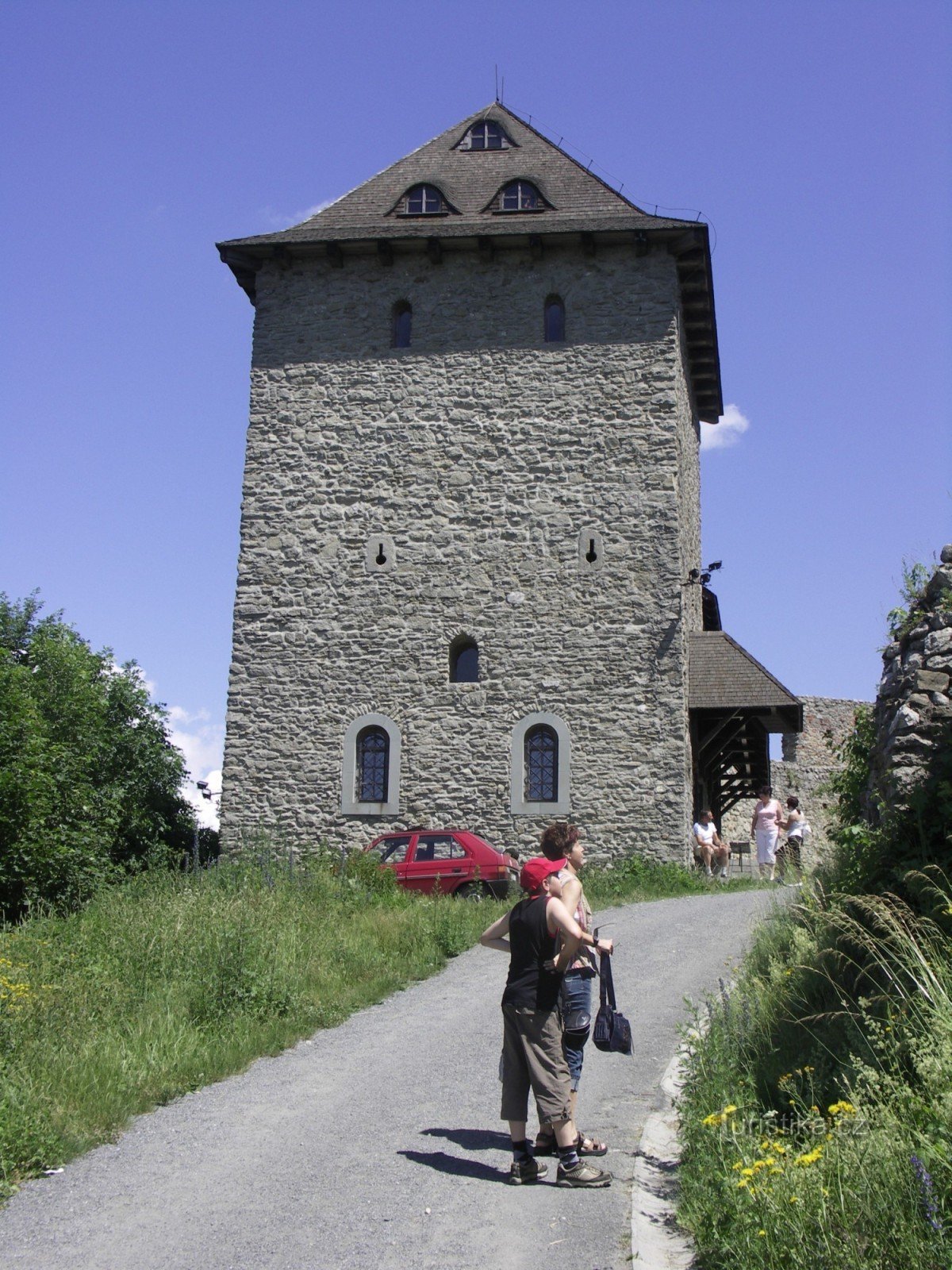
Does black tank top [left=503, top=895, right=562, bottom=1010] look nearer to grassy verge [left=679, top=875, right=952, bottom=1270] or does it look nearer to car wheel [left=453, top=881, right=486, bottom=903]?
grassy verge [left=679, top=875, right=952, bottom=1270]

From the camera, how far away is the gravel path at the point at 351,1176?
483cm

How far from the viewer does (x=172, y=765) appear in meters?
25.3

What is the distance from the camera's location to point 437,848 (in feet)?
51.7

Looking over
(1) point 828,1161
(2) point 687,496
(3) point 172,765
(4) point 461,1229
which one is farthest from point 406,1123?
(3) point 172,765

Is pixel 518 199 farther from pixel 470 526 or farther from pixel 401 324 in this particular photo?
pixel 470 526

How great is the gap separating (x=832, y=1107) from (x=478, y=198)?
61.2 ft

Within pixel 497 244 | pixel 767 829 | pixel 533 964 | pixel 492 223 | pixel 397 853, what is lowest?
pixel 533 964

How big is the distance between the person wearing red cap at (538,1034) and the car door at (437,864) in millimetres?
9185

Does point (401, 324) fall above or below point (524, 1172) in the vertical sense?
above

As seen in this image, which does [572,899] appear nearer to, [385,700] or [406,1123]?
[406,1123]

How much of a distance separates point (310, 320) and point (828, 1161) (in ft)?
59.0

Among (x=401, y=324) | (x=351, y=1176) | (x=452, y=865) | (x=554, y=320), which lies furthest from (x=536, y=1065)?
(x=401, y=324)

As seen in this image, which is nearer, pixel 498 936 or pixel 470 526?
pixel 498 936

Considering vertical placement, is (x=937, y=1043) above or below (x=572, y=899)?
below
